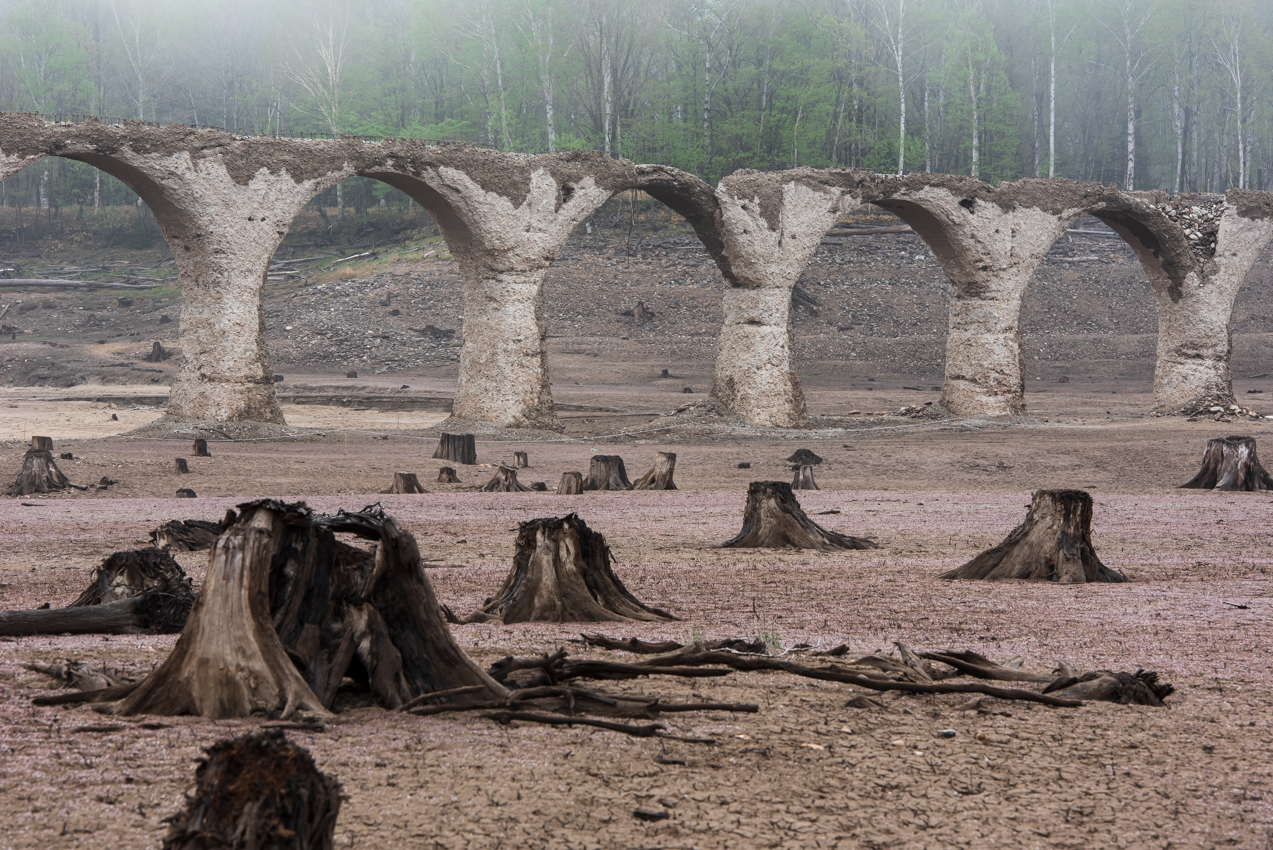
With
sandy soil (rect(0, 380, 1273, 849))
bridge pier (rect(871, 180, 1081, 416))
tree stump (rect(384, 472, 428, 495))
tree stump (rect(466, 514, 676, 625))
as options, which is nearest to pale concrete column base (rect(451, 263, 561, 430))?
tree stump (rect(384, 472, 428, 495))

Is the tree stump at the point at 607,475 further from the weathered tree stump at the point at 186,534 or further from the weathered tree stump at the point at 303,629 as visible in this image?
the weathered tree stump at the point at 303,629

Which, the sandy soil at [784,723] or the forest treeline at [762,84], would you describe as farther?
the forest treeline at [762,84]

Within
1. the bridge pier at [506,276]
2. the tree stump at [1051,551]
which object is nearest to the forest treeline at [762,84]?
the bridge pier at [506,276]

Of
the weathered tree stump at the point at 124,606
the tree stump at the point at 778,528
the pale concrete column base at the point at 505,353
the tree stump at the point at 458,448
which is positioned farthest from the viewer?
the pale concrete column base at the point at 505,353

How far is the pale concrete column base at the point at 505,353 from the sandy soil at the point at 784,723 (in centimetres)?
744

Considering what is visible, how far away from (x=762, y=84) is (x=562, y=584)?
41.0 metres

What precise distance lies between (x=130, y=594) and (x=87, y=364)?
26.0 meters

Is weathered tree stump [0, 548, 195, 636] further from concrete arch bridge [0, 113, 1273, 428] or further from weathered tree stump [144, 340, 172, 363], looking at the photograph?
weathered tree stump [144, 340, 172, 363]

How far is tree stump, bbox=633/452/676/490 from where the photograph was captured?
1205cm

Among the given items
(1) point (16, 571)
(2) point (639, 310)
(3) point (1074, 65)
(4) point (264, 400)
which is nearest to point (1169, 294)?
(2) point (639, 310)

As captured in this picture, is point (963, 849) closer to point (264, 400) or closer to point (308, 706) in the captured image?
point (308, 706)

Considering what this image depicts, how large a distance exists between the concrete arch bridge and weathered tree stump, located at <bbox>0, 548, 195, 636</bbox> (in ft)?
39.0

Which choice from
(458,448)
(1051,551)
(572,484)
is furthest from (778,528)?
(458,448)

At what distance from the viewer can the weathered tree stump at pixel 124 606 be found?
13.9 ft
